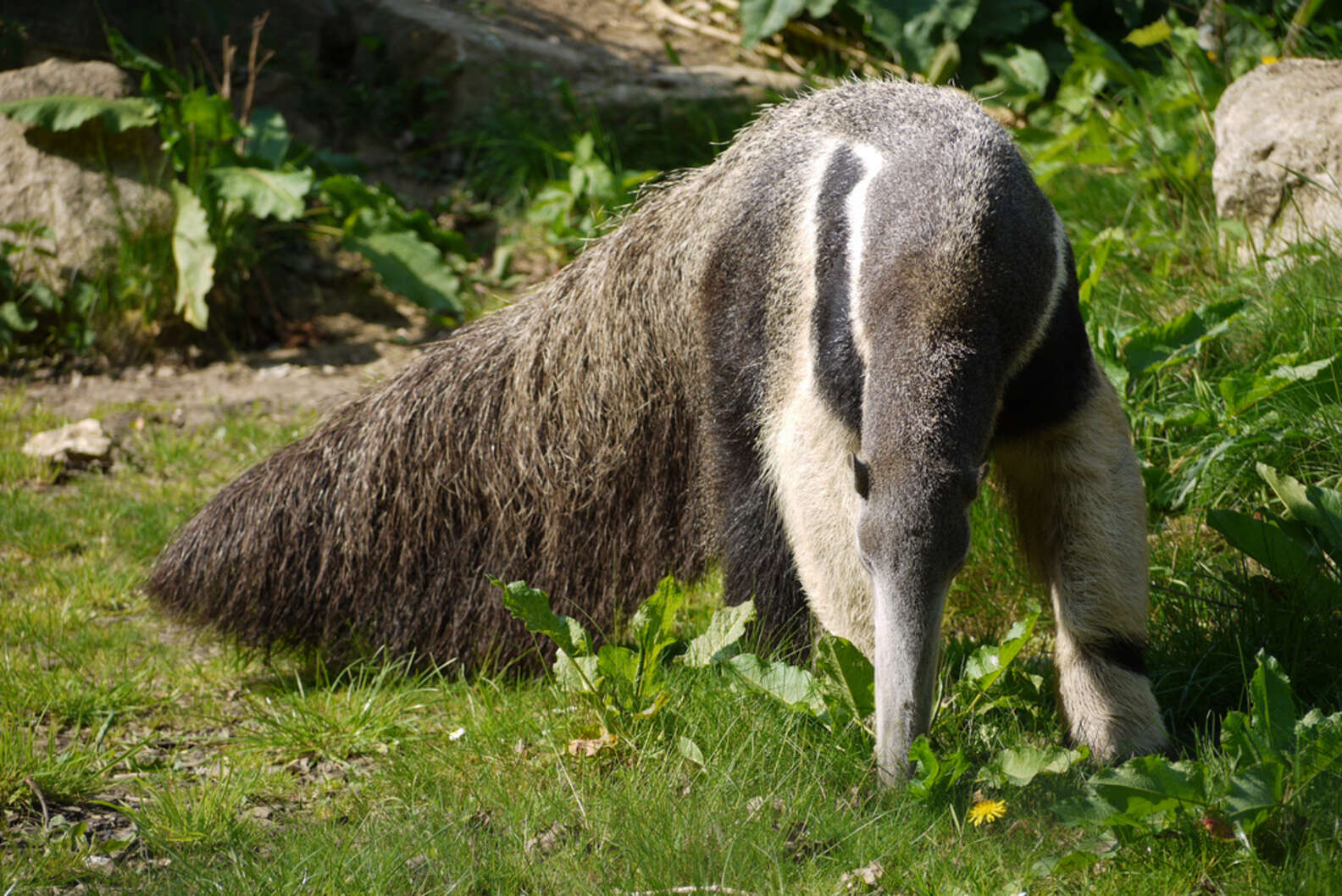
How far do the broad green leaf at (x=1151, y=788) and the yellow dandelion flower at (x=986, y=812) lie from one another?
29 centimetres

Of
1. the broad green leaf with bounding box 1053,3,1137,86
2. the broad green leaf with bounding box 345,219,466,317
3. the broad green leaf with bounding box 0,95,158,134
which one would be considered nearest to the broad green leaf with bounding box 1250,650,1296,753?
the broad green leaf with bounding box 1053,3,1137,86

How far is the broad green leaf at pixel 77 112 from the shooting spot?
24.0 feet

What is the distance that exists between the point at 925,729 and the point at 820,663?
0.72 m

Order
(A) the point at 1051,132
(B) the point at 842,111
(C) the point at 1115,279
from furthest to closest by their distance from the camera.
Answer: (A) the point at 1051,132 → (C) the point at 1115,279 → (B) the point at 842,111

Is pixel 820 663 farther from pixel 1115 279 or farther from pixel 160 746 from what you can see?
pixel 1115 279

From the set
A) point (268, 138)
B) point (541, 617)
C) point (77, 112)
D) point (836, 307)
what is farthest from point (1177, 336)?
point (77, 112)

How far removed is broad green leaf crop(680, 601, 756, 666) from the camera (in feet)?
12.1

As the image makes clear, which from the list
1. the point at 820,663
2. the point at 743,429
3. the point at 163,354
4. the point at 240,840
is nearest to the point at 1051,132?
the point at 743,429

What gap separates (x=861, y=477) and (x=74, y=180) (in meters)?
6.64

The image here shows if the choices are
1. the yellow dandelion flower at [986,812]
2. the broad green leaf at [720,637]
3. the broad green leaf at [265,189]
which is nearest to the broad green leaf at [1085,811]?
the yellow dandelion flower at [986,812]

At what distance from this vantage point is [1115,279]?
561 centimetres

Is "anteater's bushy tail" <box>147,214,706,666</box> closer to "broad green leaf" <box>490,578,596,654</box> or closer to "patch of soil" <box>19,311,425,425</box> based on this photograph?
"broad green leaf" <box>490,578,596,654</box>

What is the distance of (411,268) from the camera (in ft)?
25.6

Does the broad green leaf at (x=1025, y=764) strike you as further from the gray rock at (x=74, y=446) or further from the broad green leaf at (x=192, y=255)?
the broad green leaf at (x=192, y=255)
